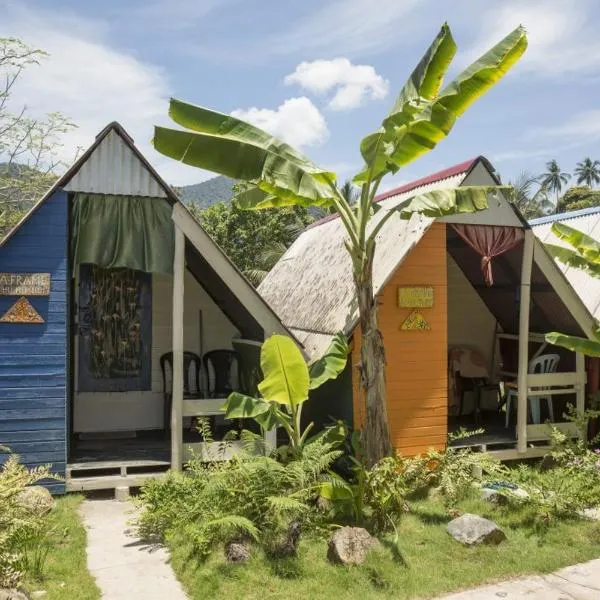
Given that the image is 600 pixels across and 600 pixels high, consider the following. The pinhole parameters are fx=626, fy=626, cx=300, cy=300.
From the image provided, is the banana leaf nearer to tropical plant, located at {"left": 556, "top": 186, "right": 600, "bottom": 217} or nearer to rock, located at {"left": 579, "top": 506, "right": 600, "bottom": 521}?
rock, located at {"left": 579, "top": 506, "right": 600, "bottom": 521}

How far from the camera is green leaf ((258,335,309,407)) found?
7219 millimetres

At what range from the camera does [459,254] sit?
11.8 m

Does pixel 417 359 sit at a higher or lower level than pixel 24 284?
lower

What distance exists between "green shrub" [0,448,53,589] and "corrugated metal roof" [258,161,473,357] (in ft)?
14.5

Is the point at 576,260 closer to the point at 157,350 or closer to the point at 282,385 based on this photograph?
the point at 282,385

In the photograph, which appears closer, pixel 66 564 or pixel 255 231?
pixel 66 564

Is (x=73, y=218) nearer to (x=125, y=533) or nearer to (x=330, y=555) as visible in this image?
(x=125, y=533)

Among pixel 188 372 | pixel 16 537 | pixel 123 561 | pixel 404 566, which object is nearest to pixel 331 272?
pixel 188 372

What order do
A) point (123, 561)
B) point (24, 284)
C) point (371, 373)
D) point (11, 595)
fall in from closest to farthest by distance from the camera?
point (11, 595) → point (123, 561) → point (371, 373) → point (24, 284)

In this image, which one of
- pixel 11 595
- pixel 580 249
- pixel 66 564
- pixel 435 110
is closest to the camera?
pixel 11 595

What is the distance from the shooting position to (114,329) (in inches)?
422

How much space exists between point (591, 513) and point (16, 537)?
21.6 feet

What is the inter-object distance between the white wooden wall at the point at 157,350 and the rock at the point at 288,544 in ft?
17.2

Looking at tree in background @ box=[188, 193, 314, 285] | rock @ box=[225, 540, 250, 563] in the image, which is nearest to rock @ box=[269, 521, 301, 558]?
rock @ box=[225, 540, 250, 563]
